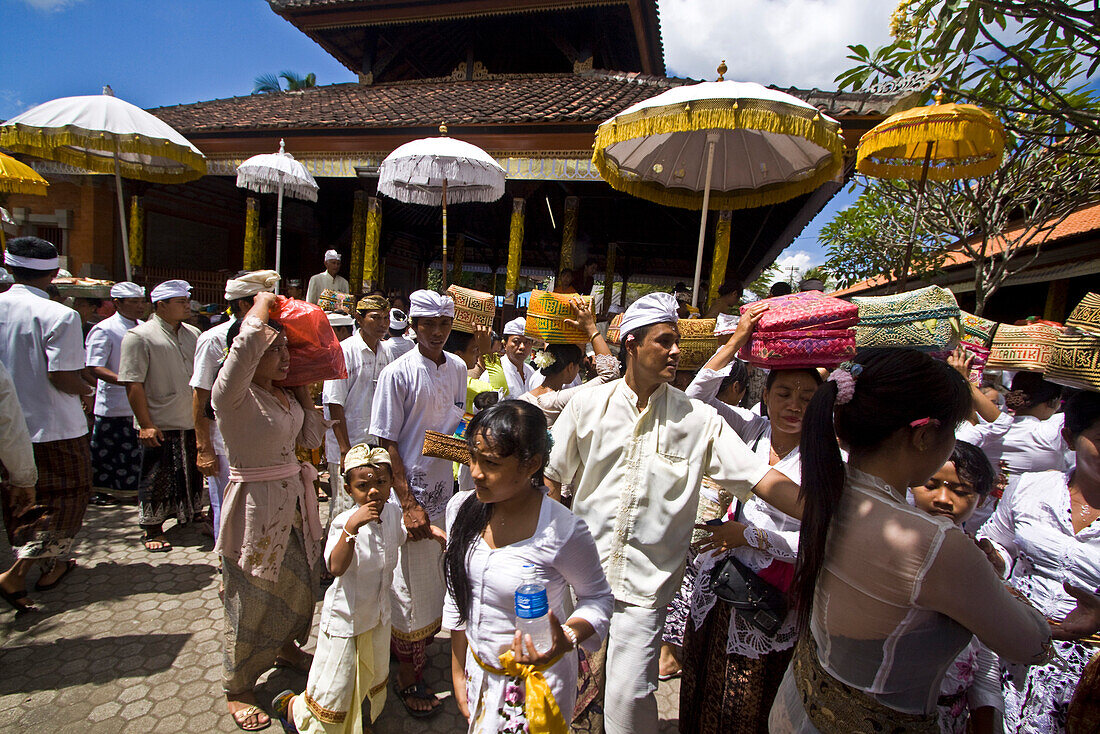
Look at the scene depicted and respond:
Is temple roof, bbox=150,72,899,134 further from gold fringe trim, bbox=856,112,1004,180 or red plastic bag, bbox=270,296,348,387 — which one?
red plastic bag, bbox=270,296,348,387

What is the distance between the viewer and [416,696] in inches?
104

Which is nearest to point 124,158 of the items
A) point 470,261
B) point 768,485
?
point 768,485

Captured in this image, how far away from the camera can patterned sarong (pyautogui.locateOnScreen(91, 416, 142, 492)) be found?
508 centimetres

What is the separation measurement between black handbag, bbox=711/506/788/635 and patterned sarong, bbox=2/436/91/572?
4073mm

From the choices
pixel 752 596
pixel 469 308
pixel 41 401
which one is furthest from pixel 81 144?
pixel 752 596

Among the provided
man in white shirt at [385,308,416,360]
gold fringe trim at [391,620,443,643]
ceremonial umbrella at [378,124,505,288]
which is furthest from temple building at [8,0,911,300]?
gold fringe trim at [391,620,443,643]

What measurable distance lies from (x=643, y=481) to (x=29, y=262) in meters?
4.03

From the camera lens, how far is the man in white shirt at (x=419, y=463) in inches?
106

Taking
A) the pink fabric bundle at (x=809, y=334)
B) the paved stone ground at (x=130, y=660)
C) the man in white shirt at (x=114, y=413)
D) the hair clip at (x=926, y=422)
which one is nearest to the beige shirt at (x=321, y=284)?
the man in white shirt at (x=114, y=413)

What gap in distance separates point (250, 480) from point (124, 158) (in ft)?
21.7

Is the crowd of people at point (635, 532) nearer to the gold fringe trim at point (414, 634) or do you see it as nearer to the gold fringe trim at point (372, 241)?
the gold fringe trim at point (414, 634)

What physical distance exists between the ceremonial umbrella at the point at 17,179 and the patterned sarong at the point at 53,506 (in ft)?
12.2

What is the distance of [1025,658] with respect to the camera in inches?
49.2

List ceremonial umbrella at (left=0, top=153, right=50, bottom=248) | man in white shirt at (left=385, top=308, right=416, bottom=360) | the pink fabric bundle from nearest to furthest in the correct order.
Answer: the pink fabric bundle → man in white shirt at (left=385, top=308, right=416, bottom=360) → ceremonial umbrella at (left=0, top=153, right=50, bottom=248)
